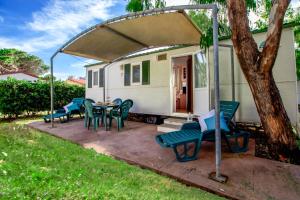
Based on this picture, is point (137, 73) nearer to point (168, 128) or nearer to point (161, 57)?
point (161, 57)

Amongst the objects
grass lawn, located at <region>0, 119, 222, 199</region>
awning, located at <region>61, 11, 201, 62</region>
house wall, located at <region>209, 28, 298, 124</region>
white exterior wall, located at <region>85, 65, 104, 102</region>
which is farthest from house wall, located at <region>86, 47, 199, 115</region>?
grass lawn, located at <region>0, 119, 222, 199</region>

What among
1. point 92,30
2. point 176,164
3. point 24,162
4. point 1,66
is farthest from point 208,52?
point 1,66

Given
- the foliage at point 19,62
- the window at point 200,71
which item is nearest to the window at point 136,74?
the window at point 200,71

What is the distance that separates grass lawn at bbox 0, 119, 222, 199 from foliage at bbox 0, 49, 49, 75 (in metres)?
34.9

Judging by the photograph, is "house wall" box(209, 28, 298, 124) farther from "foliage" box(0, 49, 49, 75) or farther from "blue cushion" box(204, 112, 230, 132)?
"foliage" box(0, 49, 49, 75)

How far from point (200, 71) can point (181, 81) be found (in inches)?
132

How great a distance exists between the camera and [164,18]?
191 inches

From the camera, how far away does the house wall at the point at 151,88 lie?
838 centimetres

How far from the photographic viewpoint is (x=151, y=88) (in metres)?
9.05

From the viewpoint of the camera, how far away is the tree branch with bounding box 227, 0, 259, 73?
441cm

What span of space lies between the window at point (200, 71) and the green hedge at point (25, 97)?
8.75 meters

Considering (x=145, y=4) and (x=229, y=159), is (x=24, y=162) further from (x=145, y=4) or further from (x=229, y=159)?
(x=145, y=4)

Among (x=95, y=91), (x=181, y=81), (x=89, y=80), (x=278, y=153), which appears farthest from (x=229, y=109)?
(x=89, y=80)

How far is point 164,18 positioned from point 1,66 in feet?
121
